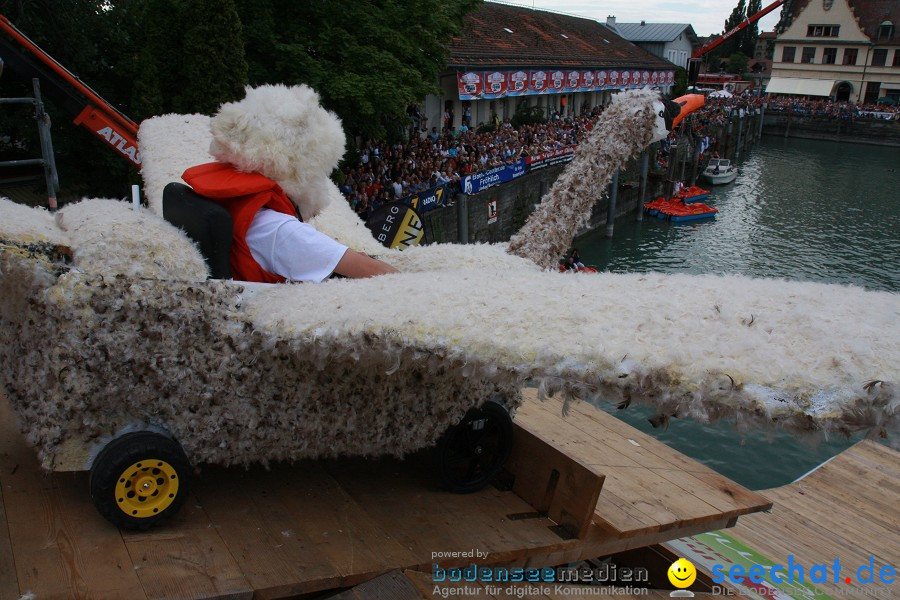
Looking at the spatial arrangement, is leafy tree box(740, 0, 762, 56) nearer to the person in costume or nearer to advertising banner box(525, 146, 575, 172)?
advertising banner box(525, 146, 575, 172)

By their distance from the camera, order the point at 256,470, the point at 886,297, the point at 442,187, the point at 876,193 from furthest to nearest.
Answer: the point at 876,193, the point at 442,187, the point at 256,470, the point at 886,297

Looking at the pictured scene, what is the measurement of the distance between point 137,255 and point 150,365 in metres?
0.48

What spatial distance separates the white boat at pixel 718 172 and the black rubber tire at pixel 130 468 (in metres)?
39.4

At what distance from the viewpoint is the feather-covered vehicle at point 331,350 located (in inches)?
84.8

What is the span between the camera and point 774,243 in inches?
1075

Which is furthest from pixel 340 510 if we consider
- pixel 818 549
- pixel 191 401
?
pixel 818 549

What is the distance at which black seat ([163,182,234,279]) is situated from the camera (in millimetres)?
3098

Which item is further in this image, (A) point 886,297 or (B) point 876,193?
(B) point 876,193

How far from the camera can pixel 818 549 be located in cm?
609

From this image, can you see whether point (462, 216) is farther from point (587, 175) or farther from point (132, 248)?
point (132, 248)

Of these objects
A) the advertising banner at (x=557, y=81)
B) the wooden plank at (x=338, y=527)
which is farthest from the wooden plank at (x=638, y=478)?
the advertising banner at (x=557, y=81)

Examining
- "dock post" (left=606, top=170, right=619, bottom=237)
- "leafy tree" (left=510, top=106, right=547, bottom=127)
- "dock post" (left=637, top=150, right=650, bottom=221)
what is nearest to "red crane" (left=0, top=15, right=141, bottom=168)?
"dock post" (left=606, top=170, right=619, bottom=237)

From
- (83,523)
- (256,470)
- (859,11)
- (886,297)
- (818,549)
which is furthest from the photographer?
(859,11)

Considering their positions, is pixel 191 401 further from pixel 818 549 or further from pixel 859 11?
pixel 859 11
